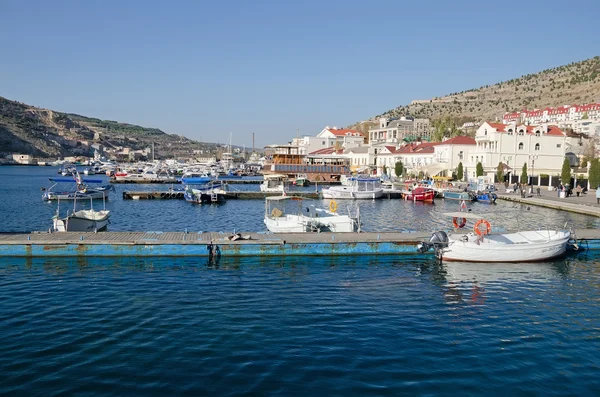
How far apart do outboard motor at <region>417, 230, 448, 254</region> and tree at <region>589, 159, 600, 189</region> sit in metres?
47.9

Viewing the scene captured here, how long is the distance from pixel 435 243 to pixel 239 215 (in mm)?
25539

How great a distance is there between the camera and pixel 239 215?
158 feet

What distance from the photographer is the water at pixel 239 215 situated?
39688 mm

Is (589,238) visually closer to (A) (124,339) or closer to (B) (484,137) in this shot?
(A) (124,339)

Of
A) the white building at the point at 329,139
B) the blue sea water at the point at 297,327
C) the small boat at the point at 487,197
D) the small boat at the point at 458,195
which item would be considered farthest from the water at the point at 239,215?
the white building at the point at 329,139

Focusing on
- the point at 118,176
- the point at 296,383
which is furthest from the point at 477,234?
the point at 118,176

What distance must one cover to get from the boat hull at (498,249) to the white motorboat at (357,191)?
129ft

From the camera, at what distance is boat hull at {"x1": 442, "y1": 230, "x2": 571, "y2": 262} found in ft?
85.8

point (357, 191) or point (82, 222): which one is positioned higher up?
point (357, 191)

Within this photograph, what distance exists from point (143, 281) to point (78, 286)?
2729mm

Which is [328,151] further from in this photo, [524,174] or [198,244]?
[198,244]

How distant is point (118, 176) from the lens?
108 meters

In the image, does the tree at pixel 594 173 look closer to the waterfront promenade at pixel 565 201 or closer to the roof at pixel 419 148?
the waterfront promenade at pixel 565 201

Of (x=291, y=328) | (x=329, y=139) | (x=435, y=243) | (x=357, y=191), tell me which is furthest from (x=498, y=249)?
(x=329, y=139)
